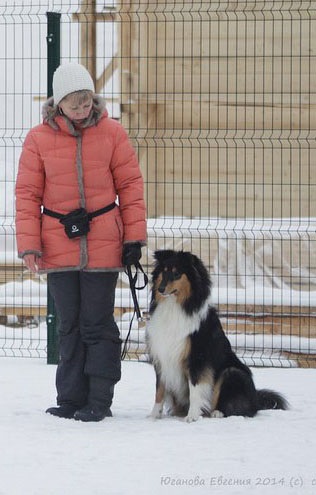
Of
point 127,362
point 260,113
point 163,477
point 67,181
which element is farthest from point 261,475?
point 260,113

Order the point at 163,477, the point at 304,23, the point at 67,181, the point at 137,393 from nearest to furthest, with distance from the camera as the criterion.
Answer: the point at 163,477 → the point at 67,181 → the point at 137,393 → the point at 304,23

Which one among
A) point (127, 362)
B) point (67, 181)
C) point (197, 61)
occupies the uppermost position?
point (197, 61)

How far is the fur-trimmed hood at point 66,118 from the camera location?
5.87 meters

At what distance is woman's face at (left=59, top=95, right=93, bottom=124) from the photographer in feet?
19.1

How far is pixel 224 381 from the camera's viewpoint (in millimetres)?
6215

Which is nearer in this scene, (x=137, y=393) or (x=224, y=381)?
(x=224, y=381)

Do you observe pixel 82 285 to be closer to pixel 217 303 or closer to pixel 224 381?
pixel 224 381

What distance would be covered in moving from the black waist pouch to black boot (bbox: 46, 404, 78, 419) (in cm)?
100

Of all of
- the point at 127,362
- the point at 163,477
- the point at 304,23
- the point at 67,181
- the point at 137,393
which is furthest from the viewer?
the point at 304,23

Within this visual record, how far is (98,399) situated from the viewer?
6012 mm

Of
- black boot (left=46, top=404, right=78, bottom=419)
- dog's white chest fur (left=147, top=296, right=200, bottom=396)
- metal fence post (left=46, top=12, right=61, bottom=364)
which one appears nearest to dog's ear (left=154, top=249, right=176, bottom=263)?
dog's white chest fur (left=147, top=296, right=200, bottom=396)

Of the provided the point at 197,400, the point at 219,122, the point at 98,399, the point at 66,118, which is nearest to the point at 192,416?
the point at 197,400

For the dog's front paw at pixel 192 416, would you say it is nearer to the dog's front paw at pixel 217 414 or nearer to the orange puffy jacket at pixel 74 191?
the dog's front paw at pixel 217 414

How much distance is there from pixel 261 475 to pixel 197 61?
755cm
